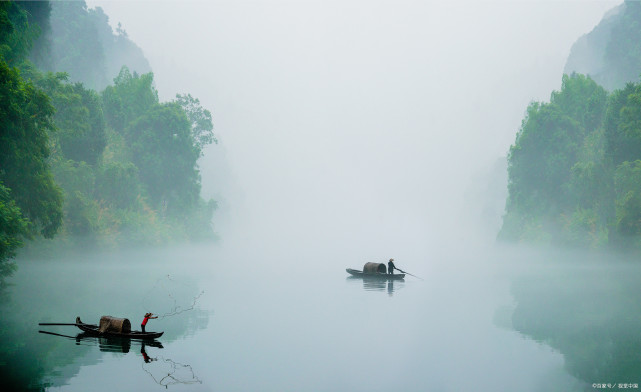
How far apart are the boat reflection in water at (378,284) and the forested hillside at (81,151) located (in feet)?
72.1

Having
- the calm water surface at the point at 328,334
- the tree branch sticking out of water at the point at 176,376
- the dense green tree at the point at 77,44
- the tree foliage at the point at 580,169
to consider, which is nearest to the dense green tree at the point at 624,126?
the tree foliage at the point at 580,169

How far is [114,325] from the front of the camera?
1969 centimetres

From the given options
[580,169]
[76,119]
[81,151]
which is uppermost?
[76,119]

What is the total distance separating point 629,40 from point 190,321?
9127cm

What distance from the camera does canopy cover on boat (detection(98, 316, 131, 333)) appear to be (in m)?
19.6

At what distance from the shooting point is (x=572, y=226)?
65688 mm

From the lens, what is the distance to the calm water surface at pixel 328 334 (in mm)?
15836

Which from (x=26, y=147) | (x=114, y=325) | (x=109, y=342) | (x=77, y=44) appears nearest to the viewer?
(x=114, y=325)

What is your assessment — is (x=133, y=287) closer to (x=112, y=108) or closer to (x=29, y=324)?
(x=29, y=324)

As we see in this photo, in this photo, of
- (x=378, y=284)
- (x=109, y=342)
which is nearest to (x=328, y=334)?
(x=109, y=342)

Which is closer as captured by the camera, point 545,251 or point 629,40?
point 545,251

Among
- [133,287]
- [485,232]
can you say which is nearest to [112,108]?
[133,287]

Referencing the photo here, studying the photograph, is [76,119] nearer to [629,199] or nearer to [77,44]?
[629,199]

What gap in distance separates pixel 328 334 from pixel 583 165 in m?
48.8
